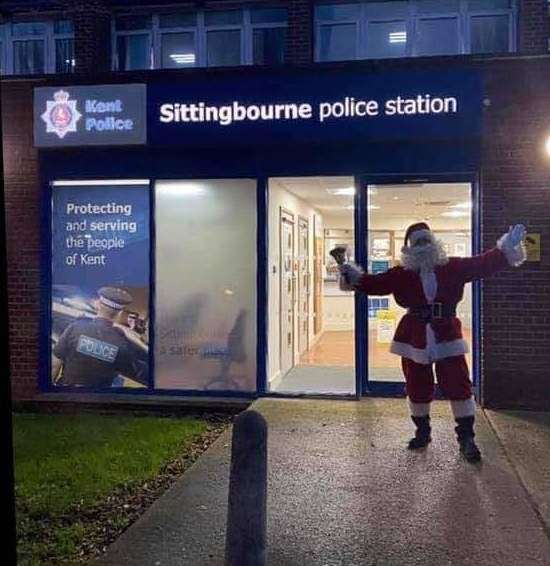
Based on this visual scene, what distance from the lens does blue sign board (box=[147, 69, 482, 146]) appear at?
861cm

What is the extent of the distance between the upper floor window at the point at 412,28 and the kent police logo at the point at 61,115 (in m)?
3.16

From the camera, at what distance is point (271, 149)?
9203 millimetres

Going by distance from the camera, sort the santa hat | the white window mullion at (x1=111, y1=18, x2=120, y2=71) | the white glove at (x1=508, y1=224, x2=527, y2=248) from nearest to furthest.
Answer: the white glove at (x1=508, y1=224, x2=527, y2=248)
the santa hat
the white window mullion at (x1=111, y1=18, x2=120, y2=71)

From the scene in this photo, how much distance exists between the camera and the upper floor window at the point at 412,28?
31.5 feet

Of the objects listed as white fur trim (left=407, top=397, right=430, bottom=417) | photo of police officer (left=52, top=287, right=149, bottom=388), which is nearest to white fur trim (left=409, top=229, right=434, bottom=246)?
white fur trim (left=407, top=397, right=430, bottom=417)

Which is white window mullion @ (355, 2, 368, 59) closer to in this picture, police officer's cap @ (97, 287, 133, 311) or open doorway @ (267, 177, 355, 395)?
open doorway @ (267, 177, 355, 395)

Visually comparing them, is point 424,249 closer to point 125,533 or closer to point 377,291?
point 377,291

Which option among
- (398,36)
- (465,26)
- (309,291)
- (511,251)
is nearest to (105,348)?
(309,291)

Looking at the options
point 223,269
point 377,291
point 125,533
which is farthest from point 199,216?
point 125,533

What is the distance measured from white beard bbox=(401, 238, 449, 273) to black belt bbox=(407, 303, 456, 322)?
1.10ft

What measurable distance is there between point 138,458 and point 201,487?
43.3 inches

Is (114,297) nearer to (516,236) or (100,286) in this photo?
(100,286)

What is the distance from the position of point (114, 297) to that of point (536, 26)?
19.6 feet

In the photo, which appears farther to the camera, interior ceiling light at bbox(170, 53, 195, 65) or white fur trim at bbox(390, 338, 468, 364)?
interior ceiling light at bbox(170, 53, 195, 65)
